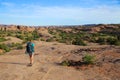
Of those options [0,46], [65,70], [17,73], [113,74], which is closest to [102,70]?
[113,74]

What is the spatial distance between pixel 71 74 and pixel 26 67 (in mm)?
3538

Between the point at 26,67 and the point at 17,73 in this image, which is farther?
the point at 26,67

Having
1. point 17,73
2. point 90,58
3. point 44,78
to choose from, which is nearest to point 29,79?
point 44,78

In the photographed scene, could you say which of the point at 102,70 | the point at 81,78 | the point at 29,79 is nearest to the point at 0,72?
the point at 29,79

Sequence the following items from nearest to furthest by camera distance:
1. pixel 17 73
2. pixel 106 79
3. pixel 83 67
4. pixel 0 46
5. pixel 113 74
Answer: pixel 106 79, pixel 113 74, pixel 17 73, pixel 83 67, pixel 0 46

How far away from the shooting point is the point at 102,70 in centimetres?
1481

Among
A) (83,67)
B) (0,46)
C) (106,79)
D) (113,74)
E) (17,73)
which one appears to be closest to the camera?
(106,79)

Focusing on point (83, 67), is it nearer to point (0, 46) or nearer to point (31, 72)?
point (31, 72)

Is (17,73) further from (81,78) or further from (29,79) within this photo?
(81,78)

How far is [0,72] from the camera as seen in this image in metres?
15.2

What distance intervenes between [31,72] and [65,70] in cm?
204

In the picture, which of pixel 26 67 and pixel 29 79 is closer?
pixel 29 79

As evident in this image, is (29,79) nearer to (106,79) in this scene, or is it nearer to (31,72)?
(31,72)

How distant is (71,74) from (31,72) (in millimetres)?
2344
